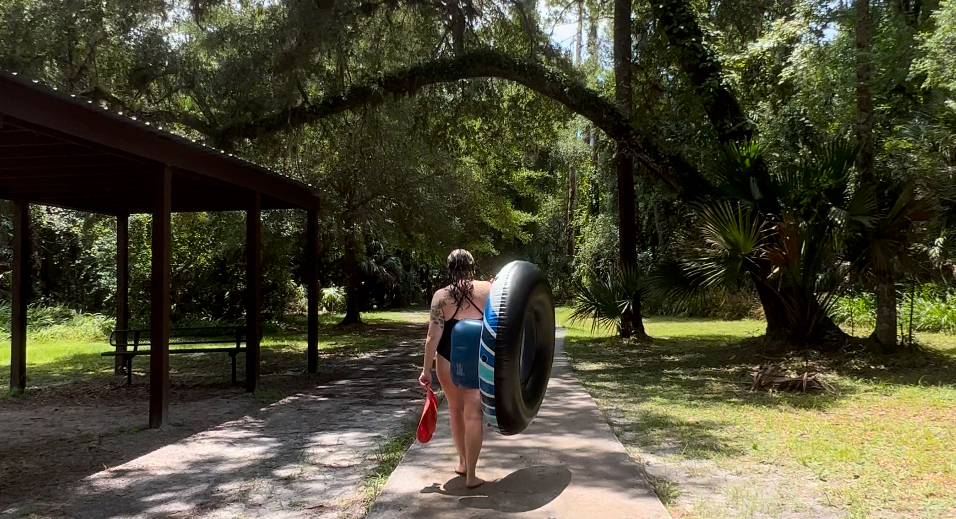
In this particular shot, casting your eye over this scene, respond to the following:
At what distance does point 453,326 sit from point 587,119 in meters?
10.4

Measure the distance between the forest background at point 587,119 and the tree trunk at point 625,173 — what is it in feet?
0.16

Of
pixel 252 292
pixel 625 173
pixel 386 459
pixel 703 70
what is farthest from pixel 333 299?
pixel 386 459

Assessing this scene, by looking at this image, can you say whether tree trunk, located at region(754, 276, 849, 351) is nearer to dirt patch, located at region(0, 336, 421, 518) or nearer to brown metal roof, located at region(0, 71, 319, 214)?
dirt patch, located at region(0, 336, 421, 518)

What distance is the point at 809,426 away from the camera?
639 cm

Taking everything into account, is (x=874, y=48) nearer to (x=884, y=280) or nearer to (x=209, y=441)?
(x=884, y=280)

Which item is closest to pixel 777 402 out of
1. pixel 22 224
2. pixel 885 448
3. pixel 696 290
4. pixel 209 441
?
pixel 885 448

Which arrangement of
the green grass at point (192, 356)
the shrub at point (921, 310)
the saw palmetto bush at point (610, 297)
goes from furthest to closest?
the shrub at point (921, 310) → the saw palmetto bush at point (610, 297) → the green grass at point (192, 356)

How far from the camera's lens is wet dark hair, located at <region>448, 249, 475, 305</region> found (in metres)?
4.46

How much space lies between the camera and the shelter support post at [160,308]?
6.80 metres

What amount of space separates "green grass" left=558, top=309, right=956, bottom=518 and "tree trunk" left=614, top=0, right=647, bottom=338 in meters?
3.68

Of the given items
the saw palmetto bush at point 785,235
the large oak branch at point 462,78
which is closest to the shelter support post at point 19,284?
the large oak branch at point 462,78

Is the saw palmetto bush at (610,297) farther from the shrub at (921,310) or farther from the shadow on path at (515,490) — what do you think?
the shadow on path at (515,490)

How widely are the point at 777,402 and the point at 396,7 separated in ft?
32.9

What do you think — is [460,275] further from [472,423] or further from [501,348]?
[472,423]
